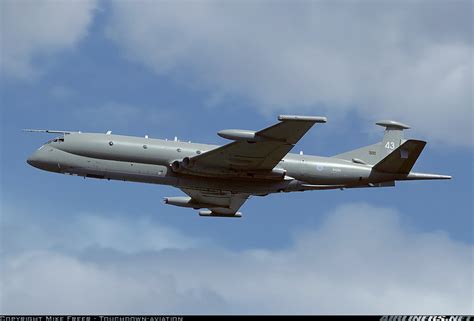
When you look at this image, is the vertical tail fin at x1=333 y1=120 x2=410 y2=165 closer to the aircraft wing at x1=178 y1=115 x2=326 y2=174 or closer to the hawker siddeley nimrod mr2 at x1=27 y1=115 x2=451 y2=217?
the hawker siddeley nimrod mr2 at x1=27 y1=115 x2=451 y2=217

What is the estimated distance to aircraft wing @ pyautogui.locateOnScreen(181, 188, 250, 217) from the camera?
63.9 meters

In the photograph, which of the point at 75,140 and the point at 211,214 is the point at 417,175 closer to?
the point at 211,214

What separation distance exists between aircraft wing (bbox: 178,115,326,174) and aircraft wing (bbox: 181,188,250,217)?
5.33 metres

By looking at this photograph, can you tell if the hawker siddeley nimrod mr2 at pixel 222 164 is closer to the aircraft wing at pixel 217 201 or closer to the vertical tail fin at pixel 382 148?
the vertical tail fin at pixel 382 148

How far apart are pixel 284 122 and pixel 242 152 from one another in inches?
158

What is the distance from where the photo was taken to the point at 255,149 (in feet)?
185

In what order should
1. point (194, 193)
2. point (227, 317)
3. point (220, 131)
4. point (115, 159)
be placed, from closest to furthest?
point (227, 317) → point (220, 131) → point (115, 159) → point (194, 193)

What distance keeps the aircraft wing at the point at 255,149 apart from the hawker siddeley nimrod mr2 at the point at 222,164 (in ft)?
0.17

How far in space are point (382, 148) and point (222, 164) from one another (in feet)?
34.6

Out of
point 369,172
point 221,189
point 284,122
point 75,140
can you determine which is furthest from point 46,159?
point 369,172

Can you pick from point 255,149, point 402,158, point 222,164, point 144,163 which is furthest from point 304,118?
point 144,163

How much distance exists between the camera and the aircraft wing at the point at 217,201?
63.9 meters

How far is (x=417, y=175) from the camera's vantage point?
5978cm

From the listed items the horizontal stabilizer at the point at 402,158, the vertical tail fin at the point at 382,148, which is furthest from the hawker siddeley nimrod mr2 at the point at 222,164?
the vertical tail fin at the point at 382,148
